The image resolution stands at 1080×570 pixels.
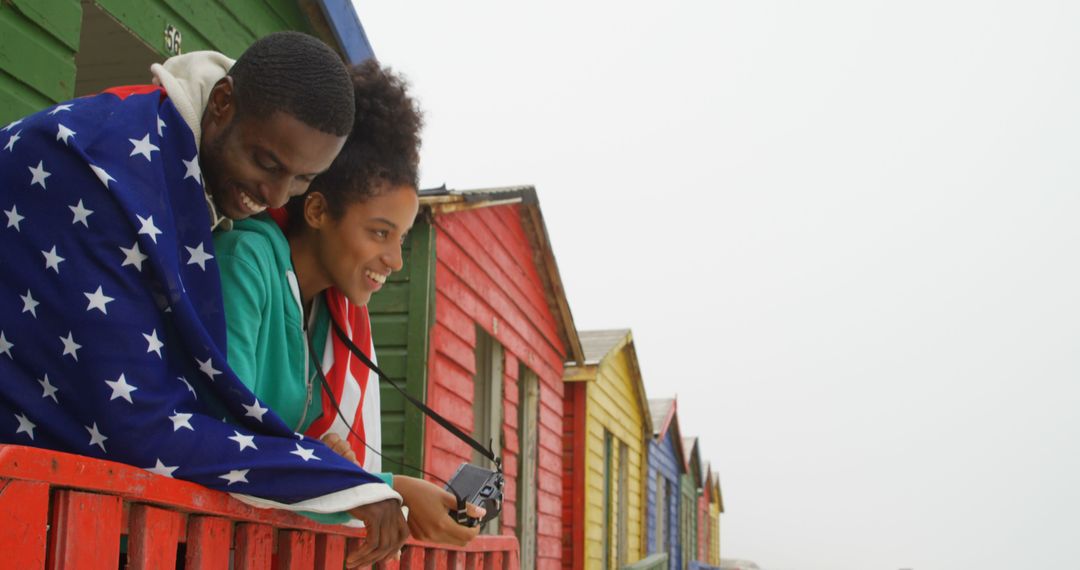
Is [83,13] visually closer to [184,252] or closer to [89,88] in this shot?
[89,88]

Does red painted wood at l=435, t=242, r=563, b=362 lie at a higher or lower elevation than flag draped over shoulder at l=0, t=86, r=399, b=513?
higher

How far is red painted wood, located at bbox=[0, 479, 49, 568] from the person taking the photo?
3.96 ft

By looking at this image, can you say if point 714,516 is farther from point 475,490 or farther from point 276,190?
point 276,190

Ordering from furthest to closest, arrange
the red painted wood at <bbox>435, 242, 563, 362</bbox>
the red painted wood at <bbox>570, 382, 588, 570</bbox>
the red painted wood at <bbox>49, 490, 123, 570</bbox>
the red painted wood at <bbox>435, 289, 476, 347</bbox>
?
the red painted wood at <bbox>570, 382, 588, 570</bbox>, the red painted wood at <bbox>435, 242, 563, 362</bbox>, the red painted wood at <bbox>435, 289, 476, 347</bbox>, the red painted wood at <bbox>49, 490, 123, 570</bbox>

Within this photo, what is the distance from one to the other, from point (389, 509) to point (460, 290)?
513 cm

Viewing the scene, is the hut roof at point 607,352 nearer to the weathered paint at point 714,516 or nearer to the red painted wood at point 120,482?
the red painted wood at point 120,482

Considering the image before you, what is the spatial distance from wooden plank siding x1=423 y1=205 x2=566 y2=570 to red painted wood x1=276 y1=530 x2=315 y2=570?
13.0 ft

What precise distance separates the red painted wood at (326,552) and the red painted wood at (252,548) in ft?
0.72

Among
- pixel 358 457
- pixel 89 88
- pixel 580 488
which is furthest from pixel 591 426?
pixel 358 457

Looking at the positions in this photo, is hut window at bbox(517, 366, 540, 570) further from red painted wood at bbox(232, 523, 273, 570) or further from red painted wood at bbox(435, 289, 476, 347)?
red painted wood at bbox(232, 523, 273, 570)

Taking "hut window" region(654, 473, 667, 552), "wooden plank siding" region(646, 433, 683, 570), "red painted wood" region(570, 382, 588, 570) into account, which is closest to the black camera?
"red painted wood" region(570, 382, 588, 570)

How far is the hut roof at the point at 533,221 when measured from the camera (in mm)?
6555

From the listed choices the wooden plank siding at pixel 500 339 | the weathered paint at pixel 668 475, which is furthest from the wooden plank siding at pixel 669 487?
the wooden plank siding at pixel 500 339

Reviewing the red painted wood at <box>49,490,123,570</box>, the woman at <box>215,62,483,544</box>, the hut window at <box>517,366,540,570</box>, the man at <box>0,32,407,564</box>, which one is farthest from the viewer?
the hut window at <box>517,366,540,570</box>
